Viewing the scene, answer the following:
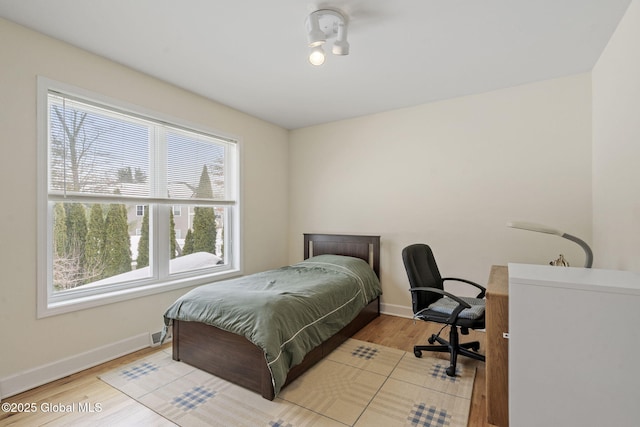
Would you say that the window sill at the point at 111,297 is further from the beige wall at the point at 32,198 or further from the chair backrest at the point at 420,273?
the chair backrest at the point at 420,273

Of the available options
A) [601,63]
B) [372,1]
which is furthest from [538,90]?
[372,1]

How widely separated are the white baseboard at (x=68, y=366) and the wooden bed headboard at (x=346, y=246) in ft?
7.33

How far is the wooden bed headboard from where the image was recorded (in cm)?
375

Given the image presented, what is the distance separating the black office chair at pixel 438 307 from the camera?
221 centimetres

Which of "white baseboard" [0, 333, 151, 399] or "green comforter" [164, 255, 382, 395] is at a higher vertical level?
"green comforter" [164, 255, 382, 395]

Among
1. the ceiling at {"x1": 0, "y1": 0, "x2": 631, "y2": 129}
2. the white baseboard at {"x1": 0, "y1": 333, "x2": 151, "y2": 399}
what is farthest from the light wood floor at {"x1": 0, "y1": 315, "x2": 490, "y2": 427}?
the ceiling at {"x1": 0, "y1": 0, "x2": 631, "y2": 129}

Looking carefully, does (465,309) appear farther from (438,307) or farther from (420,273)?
(420,273)

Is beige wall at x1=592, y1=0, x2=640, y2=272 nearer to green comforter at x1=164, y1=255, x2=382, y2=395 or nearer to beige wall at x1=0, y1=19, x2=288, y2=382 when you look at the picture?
green comforter at x1=164, y1=255, x2=382, y2=395

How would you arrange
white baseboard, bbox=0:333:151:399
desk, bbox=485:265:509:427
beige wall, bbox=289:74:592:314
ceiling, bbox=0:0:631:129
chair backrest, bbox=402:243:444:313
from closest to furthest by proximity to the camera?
desk, bbox=485:265:509:427 → ceiling, bbox=0:0:631:129 → white baseboard, bbox=0:333:151:399 → chair backrest, bbox=402:243:444:313 → beige wall, bbox=289:74:592:314

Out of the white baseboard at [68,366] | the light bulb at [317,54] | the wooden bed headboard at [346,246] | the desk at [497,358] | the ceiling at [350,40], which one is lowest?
the white baseboard at [68,366]

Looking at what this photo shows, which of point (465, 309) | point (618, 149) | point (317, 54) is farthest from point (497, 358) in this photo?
point (317, 54)

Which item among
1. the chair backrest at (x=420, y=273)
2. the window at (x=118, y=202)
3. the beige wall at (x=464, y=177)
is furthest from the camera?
the beige wall at (x=464, y=177)

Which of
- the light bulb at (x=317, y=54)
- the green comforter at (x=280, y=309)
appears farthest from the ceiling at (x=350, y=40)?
the green comforter at (x=280, y=309)

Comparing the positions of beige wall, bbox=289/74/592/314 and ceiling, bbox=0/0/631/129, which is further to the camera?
beige wall, bbox=289/74/592/314
